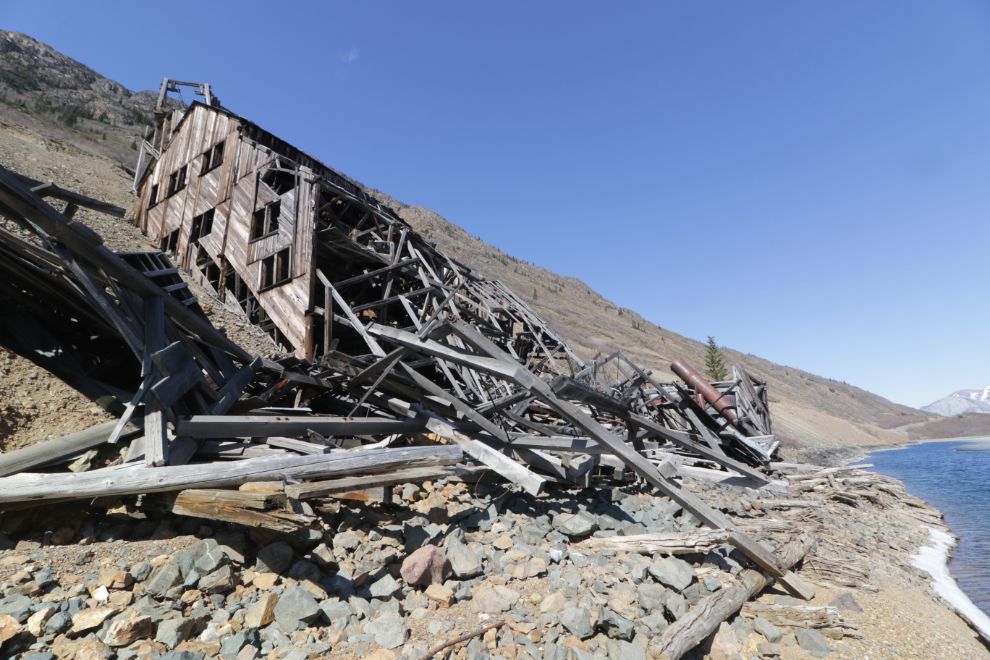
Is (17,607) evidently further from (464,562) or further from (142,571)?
(464,562)

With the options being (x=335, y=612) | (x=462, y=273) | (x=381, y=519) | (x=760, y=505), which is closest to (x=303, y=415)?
(x=381, y=519)

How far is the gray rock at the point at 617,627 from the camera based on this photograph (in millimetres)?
4566

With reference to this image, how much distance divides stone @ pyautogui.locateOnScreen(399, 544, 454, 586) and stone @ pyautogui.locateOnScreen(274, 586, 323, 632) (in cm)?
104

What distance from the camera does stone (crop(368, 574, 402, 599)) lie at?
174 inches

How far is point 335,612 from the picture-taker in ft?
13.3

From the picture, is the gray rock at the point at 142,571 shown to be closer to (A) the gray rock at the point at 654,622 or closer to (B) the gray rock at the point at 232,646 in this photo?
(B) the gray rock at the point at 232,646

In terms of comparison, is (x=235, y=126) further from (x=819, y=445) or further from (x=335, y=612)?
(x=819, y=445)

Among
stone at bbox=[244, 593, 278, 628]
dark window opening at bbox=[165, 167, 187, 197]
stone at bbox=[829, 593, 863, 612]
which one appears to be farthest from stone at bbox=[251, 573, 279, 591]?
dark window opening at bbox=[165, 167, 187, 197]

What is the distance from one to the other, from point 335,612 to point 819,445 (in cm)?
6106

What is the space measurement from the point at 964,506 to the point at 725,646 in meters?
23.1

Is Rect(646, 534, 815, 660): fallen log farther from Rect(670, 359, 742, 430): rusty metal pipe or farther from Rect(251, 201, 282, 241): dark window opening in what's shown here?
A: Rect(251, 201, 282, 241): dark window opening

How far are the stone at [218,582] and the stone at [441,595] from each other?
189 centimetres

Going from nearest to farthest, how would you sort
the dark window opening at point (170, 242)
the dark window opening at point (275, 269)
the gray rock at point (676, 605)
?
the gray rock at point (676, 605) → the dark window opening at point (275, 269) → the dark window opening at point (170, 242)

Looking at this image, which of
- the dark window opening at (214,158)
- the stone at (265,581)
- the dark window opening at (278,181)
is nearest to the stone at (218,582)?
the stone at (265,581)
